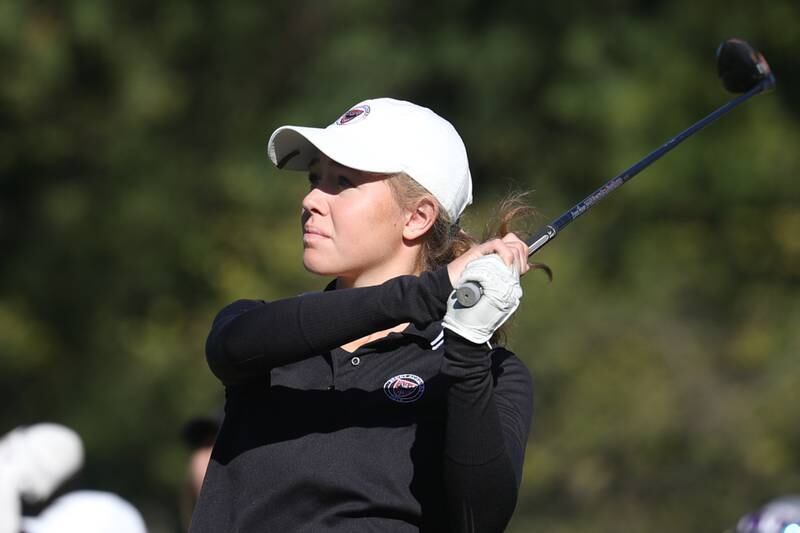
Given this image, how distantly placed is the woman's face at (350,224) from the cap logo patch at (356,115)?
0.31 feet

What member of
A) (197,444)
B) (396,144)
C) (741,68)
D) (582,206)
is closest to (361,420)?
(396,144)

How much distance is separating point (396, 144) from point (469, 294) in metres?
0.56

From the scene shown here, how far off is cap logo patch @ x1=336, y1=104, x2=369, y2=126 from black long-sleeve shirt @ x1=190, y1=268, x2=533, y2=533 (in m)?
0.46

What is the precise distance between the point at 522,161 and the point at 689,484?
4999 millimetres

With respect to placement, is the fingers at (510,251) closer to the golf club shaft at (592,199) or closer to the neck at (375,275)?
the golf club shaft at (592,199)

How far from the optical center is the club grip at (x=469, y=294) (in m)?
2.59

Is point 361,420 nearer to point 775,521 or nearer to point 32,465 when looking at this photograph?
point 775,521

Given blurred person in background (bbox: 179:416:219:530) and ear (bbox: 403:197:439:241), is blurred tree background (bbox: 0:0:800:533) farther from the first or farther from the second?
ear (bbox: 403:197:439:241)

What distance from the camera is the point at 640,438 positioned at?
12.7 metres

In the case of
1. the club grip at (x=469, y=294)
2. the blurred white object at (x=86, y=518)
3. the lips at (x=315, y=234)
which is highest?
the club grip at (x=469, y=294)

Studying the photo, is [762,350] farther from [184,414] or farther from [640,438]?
[184,414]

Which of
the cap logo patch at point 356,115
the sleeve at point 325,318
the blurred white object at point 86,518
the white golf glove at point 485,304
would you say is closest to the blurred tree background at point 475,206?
the blurred white object at point 86,518

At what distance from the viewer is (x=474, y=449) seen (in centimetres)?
268

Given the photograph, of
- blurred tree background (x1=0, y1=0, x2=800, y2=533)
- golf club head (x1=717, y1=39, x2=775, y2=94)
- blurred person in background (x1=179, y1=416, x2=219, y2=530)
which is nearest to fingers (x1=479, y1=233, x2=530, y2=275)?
golf club head (x1=717, y1=39, x2=775, y2=94)
